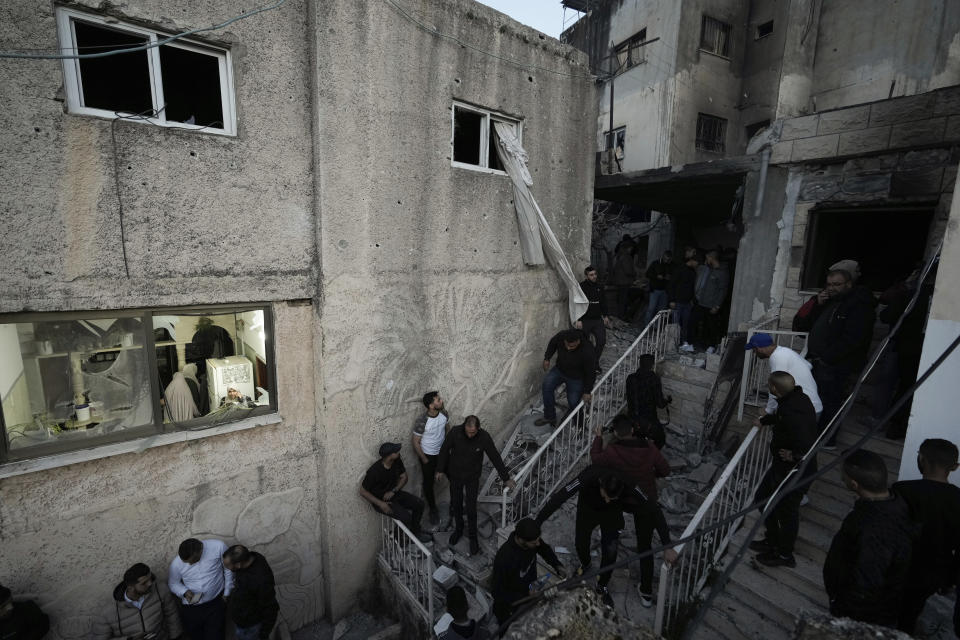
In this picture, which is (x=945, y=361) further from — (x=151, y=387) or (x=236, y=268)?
(x=151, y=387)

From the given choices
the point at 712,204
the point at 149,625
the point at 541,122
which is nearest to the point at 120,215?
the point at 149,625

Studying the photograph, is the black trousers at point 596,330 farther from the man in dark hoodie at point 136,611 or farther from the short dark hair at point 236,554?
the man in dark hoodie at point 136,611

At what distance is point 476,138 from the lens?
6309 millimetres

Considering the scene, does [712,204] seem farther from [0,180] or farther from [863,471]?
[0,180]

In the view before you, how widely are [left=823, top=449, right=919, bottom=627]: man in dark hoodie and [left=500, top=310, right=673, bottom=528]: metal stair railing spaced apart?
3.15m

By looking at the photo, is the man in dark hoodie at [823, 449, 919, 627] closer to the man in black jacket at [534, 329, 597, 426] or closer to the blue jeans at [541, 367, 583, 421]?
the man in black jacket at [534, 329, 597, 426]

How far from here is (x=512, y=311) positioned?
22.2 ft

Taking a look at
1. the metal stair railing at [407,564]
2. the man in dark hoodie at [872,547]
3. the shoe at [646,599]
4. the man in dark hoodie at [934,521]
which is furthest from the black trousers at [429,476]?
the man in dark hoodie at [934,521]

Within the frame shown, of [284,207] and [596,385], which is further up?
[284,207]

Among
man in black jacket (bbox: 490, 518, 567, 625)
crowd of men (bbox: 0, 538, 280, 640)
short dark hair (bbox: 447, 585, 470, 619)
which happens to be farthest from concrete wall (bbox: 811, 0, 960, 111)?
crowd of men (bbox: 0, 538, 280, 640)

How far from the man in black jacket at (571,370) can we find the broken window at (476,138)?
2.70m

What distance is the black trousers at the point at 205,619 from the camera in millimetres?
4277

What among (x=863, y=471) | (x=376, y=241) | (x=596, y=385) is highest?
(x=376, y=241)

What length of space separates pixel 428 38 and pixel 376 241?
8.59 feet
